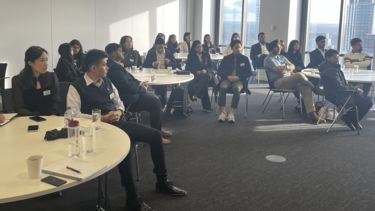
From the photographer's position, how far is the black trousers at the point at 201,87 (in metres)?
6.56

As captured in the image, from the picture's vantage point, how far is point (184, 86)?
20.0 ft

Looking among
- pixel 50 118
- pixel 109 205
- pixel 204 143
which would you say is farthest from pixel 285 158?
pixel 50 118

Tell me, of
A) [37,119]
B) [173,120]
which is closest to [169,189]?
[37,119]

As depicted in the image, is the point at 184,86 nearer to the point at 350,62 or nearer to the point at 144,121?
the point at 144,121

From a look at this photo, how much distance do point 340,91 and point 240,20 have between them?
683cm

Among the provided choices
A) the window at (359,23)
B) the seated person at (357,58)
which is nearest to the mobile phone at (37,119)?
the seated person at (357,58)

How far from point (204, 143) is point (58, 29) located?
4546 millimetres

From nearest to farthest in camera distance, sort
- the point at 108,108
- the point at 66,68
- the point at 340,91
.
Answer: the point at 108,108 → the point at 340,91 → the point at 66,68

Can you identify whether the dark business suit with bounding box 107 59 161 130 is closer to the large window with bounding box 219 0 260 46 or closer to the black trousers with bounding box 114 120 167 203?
the black trousers with bounding box 114 120 167 203

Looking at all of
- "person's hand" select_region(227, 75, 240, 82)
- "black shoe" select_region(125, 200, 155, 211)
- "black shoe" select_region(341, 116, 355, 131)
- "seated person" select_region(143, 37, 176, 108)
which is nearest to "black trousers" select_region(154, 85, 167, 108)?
"seated person" select_region(143, 37, 176, 108)

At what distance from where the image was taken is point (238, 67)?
617cm

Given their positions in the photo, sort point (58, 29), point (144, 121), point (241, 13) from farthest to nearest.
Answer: point (241, 13), point (58, 29), point (144, 121)

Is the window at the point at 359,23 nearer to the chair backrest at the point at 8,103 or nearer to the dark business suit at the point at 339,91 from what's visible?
the dark business suit at the point at 339,91

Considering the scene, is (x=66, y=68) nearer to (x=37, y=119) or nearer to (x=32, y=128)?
(x=37, y=119)
